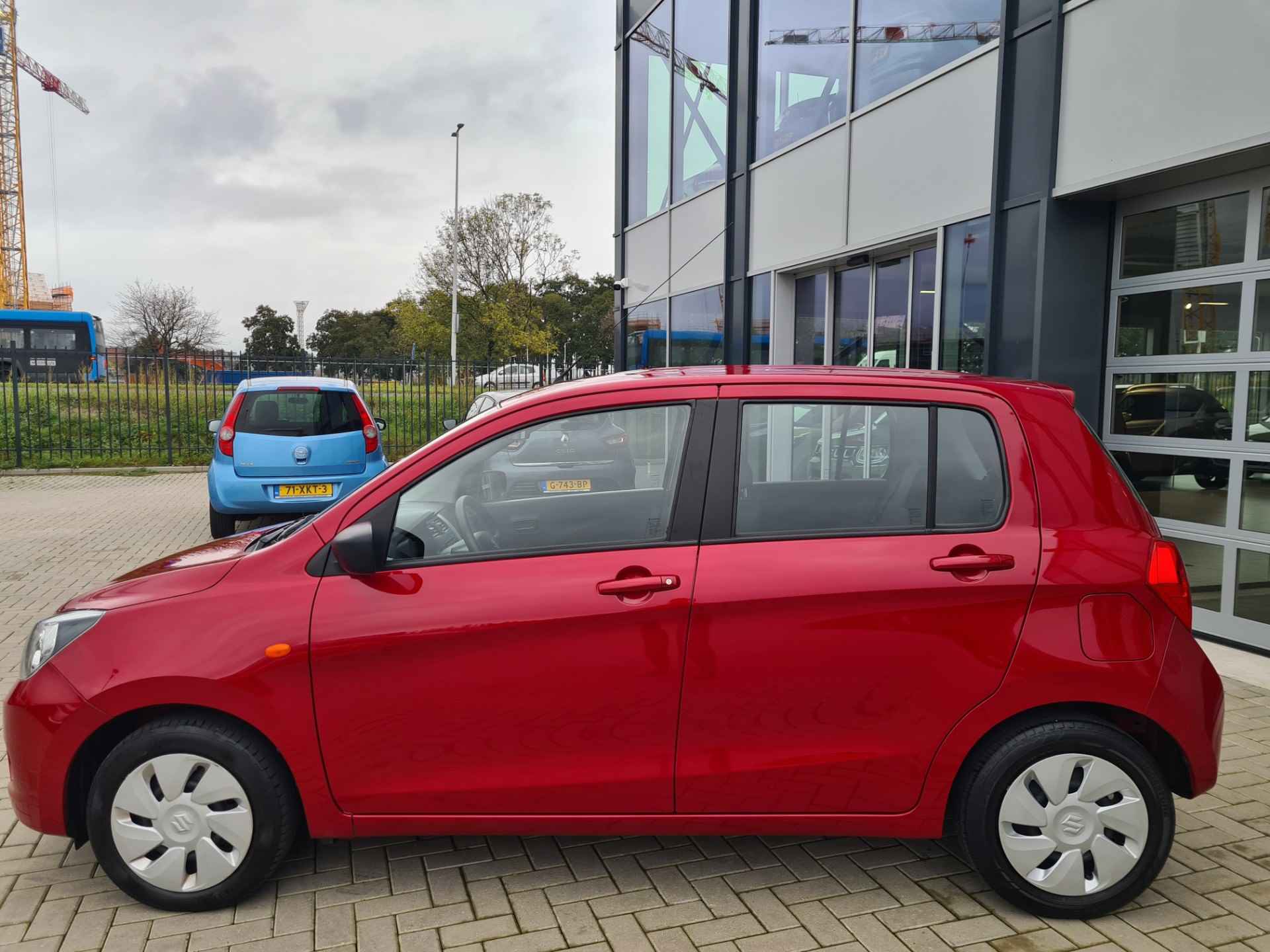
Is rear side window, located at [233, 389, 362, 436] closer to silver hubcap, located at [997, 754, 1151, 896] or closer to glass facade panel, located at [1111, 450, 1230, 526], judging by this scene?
glass facade panel, located at [1111, 450, 1230, 526]

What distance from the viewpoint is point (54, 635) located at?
2.88 meters

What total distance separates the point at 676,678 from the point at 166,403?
18.1m

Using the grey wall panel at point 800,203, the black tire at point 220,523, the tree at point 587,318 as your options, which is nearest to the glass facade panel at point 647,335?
the grey wall panel at point 800,203

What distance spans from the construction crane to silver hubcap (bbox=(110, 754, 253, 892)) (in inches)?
2872

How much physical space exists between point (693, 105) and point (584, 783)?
11082 millimetres

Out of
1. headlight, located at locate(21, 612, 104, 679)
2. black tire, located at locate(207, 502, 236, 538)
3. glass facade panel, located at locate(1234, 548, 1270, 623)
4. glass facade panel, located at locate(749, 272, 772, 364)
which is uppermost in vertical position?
glass facade panel, located at locate(749, 272, 772, 364)

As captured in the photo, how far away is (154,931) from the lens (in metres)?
2.78

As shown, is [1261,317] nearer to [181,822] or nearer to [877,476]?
[877,476]

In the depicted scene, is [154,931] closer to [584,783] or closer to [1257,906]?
[584,783]

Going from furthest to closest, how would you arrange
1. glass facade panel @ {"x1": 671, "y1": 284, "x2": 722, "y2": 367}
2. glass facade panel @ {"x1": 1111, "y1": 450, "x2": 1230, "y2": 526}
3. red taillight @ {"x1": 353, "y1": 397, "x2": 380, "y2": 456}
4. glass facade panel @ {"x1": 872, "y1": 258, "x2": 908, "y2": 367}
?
glass facade panel @ {"x1": 671, "y1": 284, "x2": 722, "y2": 367}, red taillight @ {"x1": 353, "y1": 397, "x2": 380, "y2": 456}, glass facade panel @ {"x1": 872, "y1": 258, "x2": 908, "y2": 367}, glass facade panel @ {"x1": 1111, "y1": 450, "x2": 1230, "y2": 526}

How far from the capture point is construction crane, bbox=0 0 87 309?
63.3 meters

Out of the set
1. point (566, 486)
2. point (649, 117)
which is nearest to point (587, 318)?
point (649, 117)

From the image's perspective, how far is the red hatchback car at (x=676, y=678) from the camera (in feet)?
8.96

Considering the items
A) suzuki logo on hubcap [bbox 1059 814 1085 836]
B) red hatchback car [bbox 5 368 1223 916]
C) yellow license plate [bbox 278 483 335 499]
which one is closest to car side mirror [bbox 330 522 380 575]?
red hatchback car [bbox 5 368 1223 916]
